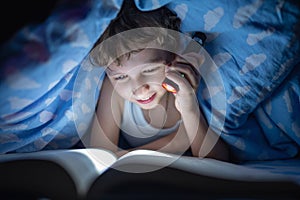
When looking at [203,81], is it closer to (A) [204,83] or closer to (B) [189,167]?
(A) [204,83]

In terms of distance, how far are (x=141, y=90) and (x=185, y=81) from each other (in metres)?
0.11

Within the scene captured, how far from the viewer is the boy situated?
70cm

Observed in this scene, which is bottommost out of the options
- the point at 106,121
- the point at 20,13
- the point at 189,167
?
the point at 106,121

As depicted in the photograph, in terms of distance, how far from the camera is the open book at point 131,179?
0.46 meters

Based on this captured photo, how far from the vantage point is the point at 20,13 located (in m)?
0.52

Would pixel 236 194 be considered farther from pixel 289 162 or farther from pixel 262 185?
pixel 289 162

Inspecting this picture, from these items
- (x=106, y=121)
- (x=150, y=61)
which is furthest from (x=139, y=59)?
(x=106, y=121)

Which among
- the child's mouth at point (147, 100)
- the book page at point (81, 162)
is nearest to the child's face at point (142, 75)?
the child's mouth at point (147, 100)

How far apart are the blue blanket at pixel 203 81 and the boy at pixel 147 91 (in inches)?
1.5

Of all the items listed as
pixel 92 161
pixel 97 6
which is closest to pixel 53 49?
pixel 97 6

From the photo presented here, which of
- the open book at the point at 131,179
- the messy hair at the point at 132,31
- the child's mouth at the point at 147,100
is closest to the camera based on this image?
the open book at the point at 131,179

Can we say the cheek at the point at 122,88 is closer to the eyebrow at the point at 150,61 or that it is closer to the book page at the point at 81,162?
the eyebrow at the point at 150,61

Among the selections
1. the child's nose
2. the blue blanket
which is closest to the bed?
the blue blanket

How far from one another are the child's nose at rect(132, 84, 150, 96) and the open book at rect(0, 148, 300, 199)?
21 cm
